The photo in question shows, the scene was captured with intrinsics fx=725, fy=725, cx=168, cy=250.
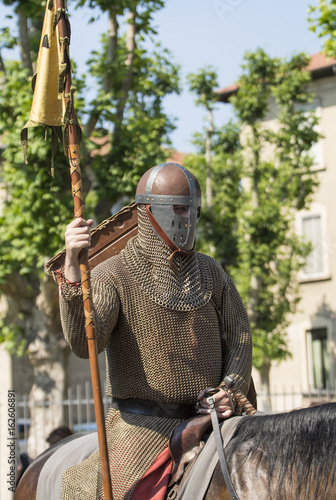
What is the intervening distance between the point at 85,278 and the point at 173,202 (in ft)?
2.08

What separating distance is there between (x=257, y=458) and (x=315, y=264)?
2145cm

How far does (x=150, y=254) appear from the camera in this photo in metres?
3.44

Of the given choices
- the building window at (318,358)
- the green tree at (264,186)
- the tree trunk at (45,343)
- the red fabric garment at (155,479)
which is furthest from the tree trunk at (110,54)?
the building window at (318,358)

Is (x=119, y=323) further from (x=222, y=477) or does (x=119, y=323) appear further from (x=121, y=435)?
(x=222, y=477)

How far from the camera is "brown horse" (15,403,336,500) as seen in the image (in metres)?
2.46

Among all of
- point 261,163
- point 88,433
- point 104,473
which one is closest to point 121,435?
point 104,473

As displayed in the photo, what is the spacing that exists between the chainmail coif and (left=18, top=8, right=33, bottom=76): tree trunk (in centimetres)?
747

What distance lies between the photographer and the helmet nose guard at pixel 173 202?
3.30m

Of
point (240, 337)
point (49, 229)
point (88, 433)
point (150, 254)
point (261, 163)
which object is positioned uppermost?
point (261, 163)

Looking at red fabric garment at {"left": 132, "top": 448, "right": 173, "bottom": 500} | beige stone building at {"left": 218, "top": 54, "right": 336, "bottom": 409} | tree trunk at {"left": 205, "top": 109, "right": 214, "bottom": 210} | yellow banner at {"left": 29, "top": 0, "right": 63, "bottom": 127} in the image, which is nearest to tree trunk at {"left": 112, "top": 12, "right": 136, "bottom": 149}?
tree trunk at {"left": 205, "top": 109, "right": 214, "bottom": 210}

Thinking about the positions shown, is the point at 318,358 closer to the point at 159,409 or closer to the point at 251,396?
the point at 251,396

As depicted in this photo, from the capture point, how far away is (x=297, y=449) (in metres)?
2.55

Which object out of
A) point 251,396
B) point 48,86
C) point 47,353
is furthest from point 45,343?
point 48,86

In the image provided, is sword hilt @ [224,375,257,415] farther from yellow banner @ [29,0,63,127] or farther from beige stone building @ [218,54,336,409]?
beige stone building @ [218,54,336,409]
